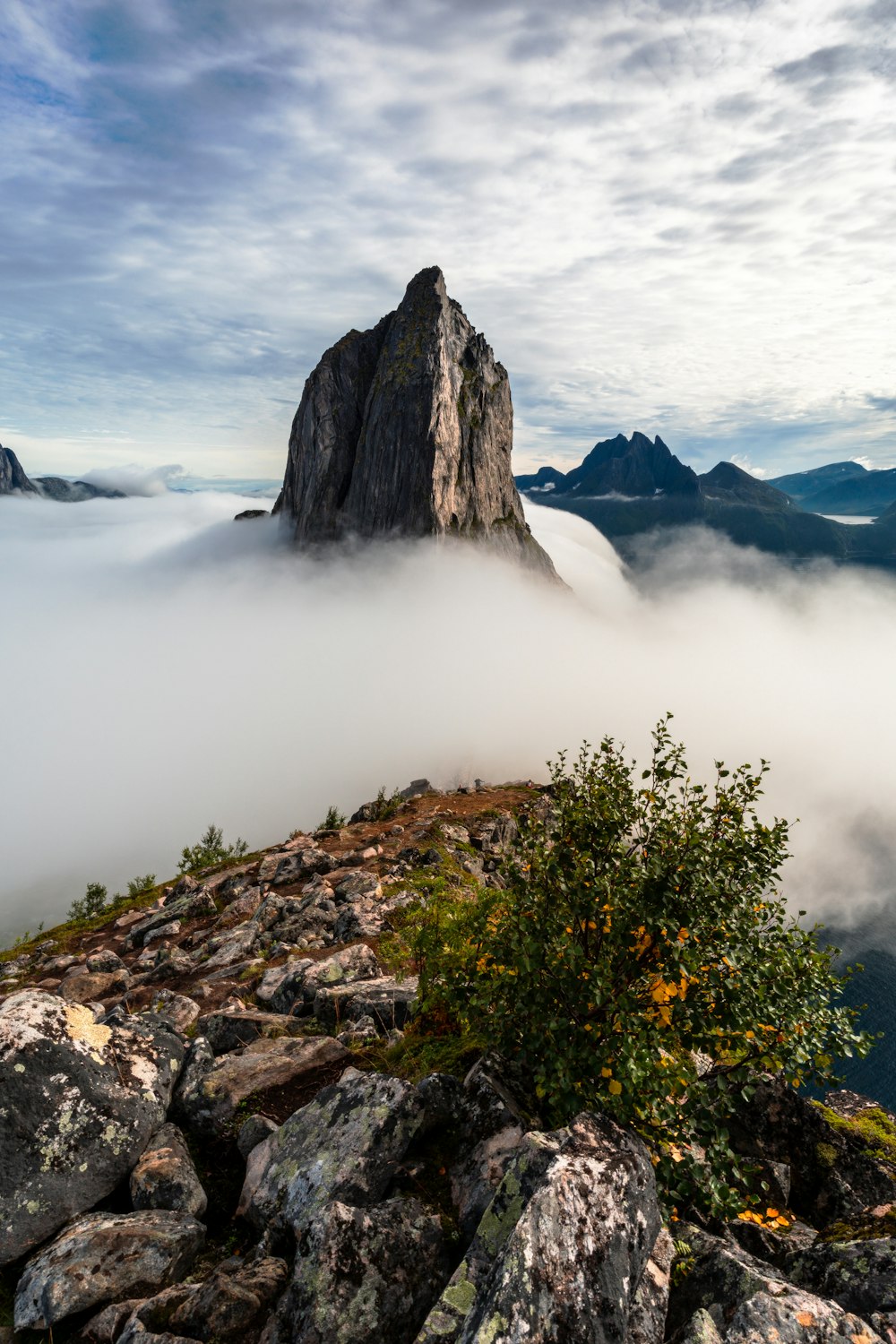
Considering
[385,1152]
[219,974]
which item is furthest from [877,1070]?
[385,1152]

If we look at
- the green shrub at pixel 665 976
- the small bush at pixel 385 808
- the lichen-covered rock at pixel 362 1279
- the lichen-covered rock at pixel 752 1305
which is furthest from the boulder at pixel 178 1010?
the small bush at pixel 385 808

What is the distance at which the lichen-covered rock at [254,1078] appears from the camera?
37.6ft

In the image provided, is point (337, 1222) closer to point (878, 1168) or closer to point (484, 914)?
point (484, 914)

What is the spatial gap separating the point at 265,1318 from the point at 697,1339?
4.81 m

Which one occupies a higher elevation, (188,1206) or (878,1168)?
(188,1206)

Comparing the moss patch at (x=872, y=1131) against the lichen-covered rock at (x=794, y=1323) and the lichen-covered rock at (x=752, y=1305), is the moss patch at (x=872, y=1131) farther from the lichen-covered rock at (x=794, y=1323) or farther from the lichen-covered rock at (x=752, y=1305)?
the lichen-covered rock at (x=794, y=1323)

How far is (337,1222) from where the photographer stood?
774 centimetres

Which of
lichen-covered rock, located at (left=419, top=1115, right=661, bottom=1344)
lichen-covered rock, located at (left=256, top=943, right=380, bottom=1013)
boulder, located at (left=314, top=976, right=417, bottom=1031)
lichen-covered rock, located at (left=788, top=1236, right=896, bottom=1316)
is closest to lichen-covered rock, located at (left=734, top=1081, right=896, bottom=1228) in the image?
lichen-covered rock, located at (left=788, top=1236, right=896, bottom=1316)

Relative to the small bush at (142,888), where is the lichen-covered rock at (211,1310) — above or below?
above

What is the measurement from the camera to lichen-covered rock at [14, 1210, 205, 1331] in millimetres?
7699

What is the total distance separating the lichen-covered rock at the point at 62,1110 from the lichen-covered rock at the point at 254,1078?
1.82ft

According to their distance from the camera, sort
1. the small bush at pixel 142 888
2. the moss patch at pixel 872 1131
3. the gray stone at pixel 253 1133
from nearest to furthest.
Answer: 1. the gray stone at pixel 253 1133
2. the moss patch at pixel 872 1131
3. the small bush at pixel 142 888

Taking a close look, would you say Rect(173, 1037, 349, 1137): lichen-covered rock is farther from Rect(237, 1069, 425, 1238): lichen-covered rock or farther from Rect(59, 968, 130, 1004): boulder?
Rect(59, 968, 130, 1004): boulder

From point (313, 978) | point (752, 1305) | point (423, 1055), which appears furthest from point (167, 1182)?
point (313, 978)
